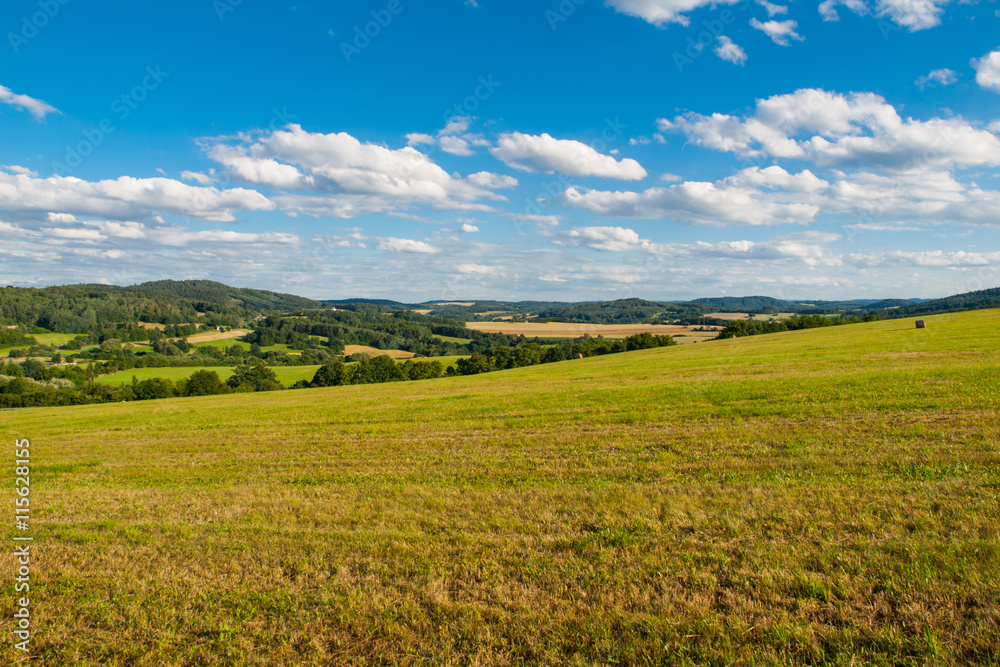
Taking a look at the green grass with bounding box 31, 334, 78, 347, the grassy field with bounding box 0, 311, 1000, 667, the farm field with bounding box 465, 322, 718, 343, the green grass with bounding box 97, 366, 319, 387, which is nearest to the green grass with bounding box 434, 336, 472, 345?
the farm field with bounding box 465, 322, 718, 343

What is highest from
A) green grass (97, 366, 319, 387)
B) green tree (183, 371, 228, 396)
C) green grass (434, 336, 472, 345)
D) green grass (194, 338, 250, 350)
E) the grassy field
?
the grassy field

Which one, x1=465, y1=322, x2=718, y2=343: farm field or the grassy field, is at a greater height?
the grassy field

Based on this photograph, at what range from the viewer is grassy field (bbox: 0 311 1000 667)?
4.80 metres

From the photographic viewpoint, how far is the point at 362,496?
1004cm

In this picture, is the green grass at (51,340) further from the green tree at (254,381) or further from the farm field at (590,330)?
the farm field at (590,330)

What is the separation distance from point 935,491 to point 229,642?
32.4 ft

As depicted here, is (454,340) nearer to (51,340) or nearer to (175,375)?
(175,375)

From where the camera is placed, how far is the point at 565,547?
6.83 m

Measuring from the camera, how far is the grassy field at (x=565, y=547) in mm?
4797

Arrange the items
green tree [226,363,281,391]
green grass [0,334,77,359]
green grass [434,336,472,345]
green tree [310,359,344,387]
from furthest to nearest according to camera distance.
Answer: green grass [434,336,472,345] → green grass [0,334,77,359] → green tree [310,359,344,387] → green tree [226,363,281,391]

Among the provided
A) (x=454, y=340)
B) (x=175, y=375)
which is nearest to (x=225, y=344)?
(x=175, y=375)

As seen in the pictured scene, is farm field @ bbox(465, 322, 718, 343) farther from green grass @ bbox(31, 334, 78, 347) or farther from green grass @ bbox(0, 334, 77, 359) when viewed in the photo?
green grass @ bbox(31, 334, 78, 347)

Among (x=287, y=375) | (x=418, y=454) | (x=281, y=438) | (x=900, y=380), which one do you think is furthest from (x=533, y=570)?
(x=287, y=375)

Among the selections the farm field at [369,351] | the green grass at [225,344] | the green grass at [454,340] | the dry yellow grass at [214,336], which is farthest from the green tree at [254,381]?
the dry yellow grass at [214,336]
